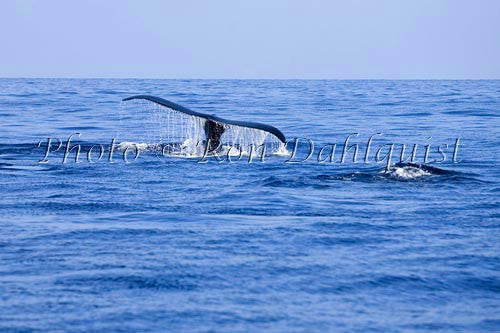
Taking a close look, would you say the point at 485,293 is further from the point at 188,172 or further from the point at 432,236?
the point at 188,172

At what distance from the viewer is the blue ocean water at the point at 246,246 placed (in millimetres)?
7467

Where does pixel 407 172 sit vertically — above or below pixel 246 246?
above

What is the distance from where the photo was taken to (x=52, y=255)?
368 inches

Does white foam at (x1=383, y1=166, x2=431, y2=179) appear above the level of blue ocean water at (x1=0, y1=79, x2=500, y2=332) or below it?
above

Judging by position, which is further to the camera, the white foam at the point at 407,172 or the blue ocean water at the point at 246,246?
the white foam at the point at 407,172

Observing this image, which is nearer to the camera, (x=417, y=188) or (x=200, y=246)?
(x=200, y=246)

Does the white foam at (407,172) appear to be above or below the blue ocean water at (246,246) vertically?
above

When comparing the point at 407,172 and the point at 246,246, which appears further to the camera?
the point at 407,172

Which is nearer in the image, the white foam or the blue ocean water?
the blue ocean water

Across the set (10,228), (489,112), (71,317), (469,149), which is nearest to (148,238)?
(10,228)

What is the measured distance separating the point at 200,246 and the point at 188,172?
621cm

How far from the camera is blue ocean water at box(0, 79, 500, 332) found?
24.5ft

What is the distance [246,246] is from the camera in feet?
32.0

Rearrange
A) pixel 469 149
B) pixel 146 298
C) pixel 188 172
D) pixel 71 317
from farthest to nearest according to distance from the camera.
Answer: pixel 469 149, pixel 188 172, pixel 146 298, pixel 71 317
